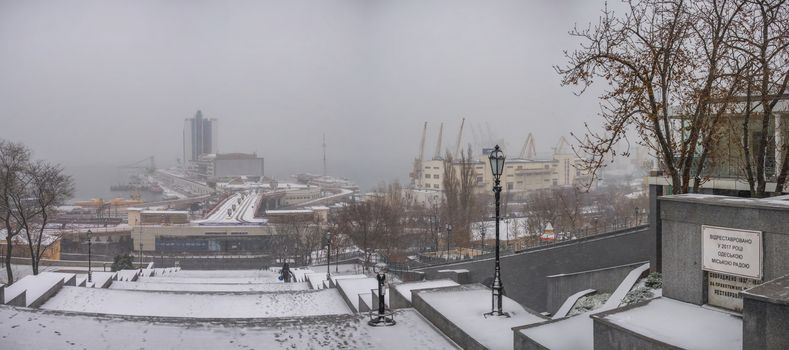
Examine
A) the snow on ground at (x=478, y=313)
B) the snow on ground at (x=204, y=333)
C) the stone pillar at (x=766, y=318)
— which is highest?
the stone pillar at (x=766, y=318)

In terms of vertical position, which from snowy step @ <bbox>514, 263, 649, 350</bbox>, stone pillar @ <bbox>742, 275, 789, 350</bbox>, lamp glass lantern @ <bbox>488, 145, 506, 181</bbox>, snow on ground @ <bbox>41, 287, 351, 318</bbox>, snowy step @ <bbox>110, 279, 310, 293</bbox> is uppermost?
lamp glass lantern @ <bbox>488, 145, 506, 181</bbox>

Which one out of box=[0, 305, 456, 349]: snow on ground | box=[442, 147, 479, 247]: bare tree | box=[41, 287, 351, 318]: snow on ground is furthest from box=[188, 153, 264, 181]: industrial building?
box=[0, 305, 456, 349]: snow on ground

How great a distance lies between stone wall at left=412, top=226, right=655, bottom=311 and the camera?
1201cm

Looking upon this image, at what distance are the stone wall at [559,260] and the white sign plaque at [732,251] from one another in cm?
655

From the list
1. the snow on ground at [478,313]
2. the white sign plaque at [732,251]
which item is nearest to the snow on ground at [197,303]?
the snow on ground at [478,313]

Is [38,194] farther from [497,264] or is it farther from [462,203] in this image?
[462,203]

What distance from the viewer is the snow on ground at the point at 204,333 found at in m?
5.86

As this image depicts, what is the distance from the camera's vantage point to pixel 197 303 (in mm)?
11742

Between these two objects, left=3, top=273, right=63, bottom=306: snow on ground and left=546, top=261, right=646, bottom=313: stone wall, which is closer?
→ left=3, top=273, right=63, bottom=306: snow on ground

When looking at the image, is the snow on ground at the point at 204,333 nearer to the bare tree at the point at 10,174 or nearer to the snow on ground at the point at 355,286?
the snow on ground at the point at 355,286

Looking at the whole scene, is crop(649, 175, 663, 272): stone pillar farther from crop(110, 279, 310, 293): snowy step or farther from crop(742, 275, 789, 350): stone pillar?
crop(110, 279, 310, 293): snowy step

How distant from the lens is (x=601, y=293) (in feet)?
29.7

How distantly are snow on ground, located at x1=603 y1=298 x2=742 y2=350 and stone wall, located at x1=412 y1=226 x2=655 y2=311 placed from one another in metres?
6.42

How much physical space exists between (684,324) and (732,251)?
0.78m
